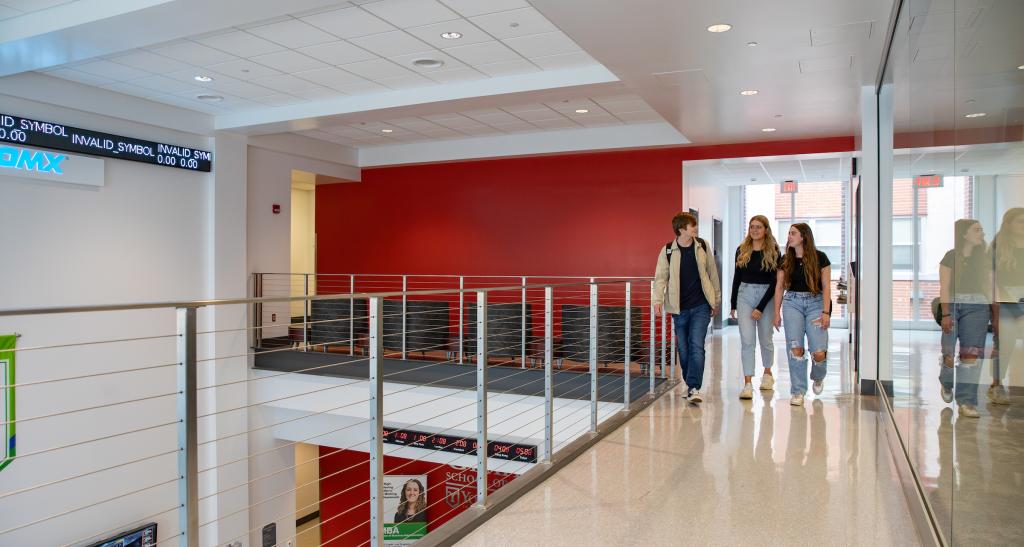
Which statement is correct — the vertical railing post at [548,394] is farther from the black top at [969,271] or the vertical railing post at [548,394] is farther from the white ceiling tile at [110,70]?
the white ceiling tile at [110,70]

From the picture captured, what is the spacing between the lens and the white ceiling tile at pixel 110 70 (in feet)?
19.3

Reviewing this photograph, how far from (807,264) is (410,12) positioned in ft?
10.6

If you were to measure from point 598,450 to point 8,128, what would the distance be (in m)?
5.76

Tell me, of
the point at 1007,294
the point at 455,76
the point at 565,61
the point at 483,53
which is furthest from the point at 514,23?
the point at 1007,294

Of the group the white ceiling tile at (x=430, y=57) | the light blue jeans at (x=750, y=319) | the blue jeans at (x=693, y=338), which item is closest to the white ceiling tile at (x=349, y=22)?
the white ceiling tile at (x=430, y=57)

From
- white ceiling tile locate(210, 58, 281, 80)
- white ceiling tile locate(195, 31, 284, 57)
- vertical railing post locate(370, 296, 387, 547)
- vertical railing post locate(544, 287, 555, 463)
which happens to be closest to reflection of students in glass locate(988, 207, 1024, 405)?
vertical railing post locate(370, 296, 387, 547)

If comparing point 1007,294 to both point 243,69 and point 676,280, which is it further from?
point 243,69

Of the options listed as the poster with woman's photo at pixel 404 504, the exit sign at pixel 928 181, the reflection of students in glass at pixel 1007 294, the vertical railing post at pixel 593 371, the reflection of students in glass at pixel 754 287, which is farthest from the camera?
the poster with woman's photo at pixel 404 504

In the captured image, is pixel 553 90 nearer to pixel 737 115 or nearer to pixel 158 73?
pixel 737 115

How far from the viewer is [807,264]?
15.5ft

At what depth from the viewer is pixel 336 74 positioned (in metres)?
6.11

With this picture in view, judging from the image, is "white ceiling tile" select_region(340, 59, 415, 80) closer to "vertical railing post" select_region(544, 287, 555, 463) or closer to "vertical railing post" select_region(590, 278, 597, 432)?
"vertical railing post" select_region(590, 278, 597, 432)

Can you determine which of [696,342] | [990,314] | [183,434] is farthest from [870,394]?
[183,434]

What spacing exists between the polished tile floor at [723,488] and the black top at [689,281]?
74 centimetres
